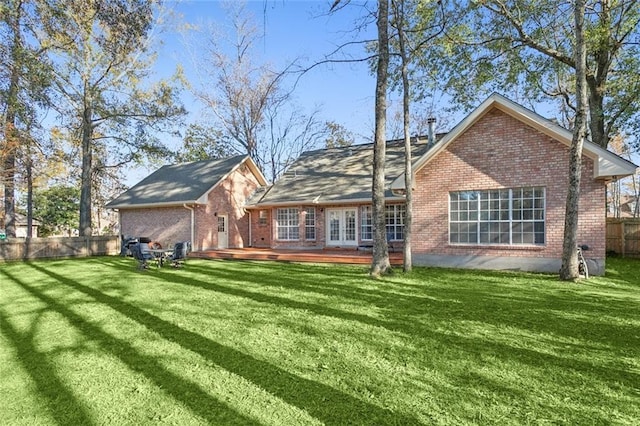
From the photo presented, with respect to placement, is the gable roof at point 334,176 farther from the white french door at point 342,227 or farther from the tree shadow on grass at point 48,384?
the tree shadow on grass at point 48,384

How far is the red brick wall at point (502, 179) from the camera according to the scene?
1003cm

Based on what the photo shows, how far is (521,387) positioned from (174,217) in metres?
18.3

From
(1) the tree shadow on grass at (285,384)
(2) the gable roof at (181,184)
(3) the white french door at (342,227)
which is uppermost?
(2) the gable roof at (181,184)

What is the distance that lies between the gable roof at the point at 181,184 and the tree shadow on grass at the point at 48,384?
1313cm

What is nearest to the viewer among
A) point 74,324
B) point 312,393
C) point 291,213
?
point 312,393

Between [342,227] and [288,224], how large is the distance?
3.05 meters

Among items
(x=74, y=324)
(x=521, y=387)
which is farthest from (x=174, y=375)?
(x=521, y=387)

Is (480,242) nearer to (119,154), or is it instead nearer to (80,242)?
(80,242)

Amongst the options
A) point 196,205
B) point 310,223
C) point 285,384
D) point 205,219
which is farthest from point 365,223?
point 285,384

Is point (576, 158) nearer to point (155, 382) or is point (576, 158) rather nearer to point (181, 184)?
point (155, 382)

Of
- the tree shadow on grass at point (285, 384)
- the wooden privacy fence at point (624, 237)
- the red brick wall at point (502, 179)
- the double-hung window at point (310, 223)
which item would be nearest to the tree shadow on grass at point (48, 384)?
the tree shadow on grass at point (285, 384)

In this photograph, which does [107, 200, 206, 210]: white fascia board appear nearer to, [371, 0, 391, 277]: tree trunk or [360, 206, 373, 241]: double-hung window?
[360, 206, 373, 241]: double-hung window

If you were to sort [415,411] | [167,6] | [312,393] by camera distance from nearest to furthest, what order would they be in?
1. [415,411]
2. [312,393]
3. [167,6]

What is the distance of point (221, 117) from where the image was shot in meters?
30.6
